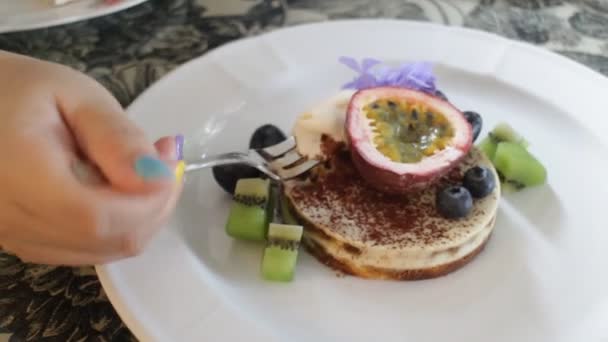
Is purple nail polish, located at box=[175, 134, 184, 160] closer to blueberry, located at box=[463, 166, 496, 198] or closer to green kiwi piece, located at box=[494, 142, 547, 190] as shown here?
blueberry, located at box=[463, 166, 496, 198]

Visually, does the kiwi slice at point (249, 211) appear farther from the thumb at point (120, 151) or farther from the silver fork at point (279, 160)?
the thumb at point (120, 151)

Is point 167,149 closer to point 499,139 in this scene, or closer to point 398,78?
point 398,78

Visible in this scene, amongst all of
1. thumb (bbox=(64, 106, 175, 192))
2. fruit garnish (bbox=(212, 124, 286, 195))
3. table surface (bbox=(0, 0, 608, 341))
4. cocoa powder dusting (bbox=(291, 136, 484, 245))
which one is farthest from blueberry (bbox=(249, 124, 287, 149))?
thumb (bbox=(64, 106, 175, 192))

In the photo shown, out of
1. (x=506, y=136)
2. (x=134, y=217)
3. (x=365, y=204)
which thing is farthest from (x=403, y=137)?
(x=134, y=217)

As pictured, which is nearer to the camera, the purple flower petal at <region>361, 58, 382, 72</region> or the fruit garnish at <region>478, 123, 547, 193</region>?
the fruit garnish at <region>478, 123, 547, 193</region>

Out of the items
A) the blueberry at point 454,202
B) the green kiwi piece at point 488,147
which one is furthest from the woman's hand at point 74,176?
the green kiwi piece at point 488,147

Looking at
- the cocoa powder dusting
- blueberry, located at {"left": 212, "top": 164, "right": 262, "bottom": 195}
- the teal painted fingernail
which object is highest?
the teal painted fingernail
